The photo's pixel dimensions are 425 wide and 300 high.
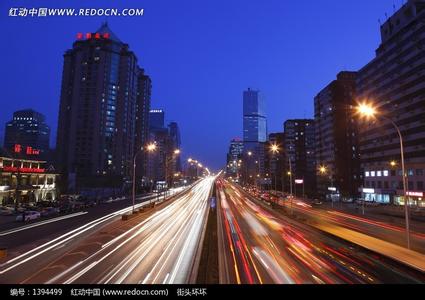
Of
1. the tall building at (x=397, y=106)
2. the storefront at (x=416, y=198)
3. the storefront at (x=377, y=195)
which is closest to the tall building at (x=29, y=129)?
the storefront at (x=377, y=195)

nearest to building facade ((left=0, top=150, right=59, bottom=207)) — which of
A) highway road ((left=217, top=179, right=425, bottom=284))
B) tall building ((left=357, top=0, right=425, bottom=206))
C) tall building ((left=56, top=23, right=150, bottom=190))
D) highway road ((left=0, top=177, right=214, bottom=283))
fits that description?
highway road ((left=0, top=177, right=214, bottom=283))

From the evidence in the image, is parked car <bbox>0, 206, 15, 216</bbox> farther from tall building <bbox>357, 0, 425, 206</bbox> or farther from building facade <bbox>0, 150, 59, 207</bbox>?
tall building <bbox>357, 0, 425, 206</bbox>

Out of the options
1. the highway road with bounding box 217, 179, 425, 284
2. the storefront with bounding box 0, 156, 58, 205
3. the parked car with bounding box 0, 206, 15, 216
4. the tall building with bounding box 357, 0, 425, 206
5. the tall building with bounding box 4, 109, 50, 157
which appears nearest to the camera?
the highway road with bounding box 217, 179, 425, 284

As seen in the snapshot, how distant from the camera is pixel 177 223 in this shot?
147 ft

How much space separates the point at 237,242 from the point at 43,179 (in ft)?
254

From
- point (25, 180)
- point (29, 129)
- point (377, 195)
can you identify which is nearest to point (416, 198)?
point (377, 195)

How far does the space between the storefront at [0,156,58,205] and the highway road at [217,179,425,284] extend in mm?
53228

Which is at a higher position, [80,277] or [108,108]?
[108,108]

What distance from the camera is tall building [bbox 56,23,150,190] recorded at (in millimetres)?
155500

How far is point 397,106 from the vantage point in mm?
89312

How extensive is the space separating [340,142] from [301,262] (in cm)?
12500

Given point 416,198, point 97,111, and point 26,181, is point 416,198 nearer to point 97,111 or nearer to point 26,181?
point 26,181
